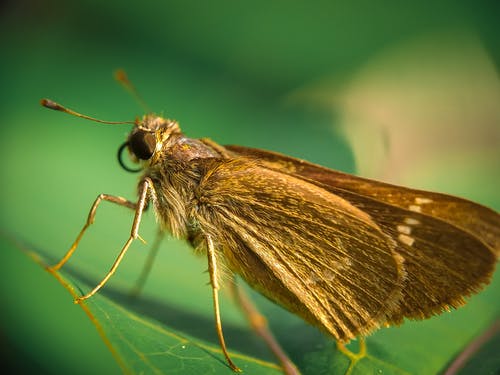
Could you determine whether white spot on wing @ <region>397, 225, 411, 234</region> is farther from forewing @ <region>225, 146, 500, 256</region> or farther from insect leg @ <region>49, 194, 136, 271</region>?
insect leg @ <region>49, 194, 136, 271</region>

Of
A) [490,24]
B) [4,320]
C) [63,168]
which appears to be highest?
[490,24]

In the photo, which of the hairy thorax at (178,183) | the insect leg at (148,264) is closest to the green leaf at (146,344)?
the insect leg at (148,264)

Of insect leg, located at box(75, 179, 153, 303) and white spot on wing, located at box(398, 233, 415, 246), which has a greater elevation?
white spot on wing, located at box(398, 233, 415, 246)

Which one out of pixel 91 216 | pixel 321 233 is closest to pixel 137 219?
pixel 91 216

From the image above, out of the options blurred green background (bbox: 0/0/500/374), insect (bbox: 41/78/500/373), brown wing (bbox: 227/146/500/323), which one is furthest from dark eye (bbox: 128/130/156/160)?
brown wing (bbox: 227/146/500/323)

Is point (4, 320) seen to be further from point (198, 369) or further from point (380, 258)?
point (380, 258)

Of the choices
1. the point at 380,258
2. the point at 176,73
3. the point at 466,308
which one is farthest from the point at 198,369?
the point at 176,73
